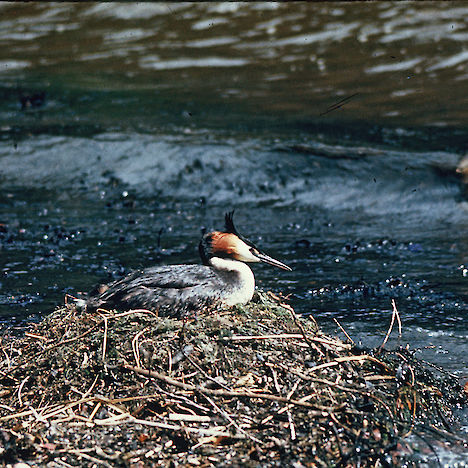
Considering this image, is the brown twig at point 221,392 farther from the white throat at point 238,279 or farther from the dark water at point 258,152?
the dark water at point 258,152

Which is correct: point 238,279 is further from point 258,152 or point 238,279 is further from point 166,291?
point 258,152

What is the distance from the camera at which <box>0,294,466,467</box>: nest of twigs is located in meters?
5.20

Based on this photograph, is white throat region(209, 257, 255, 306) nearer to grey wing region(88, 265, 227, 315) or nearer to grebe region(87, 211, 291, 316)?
grebe region(87, 211, 291, 316)

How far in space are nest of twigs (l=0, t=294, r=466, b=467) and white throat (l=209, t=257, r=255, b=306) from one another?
10.7 inches

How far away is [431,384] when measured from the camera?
19.9 ft

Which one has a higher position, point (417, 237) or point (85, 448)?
point (85, 448)

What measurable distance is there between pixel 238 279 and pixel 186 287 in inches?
15.7

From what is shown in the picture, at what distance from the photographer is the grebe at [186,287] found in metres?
6.51

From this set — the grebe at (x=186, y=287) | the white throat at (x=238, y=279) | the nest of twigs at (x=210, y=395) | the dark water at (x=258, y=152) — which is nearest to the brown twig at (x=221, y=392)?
the nest of twigs at (x=210, y=395)

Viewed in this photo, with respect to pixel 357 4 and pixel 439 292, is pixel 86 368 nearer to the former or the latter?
pixel 439 292

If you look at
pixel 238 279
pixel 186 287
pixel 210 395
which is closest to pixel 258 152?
pixel 238 279

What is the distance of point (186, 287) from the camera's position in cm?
662

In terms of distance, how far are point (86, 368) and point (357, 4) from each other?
55.3 feet

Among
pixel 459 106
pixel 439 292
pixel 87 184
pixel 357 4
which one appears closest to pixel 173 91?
pixel 87 184
